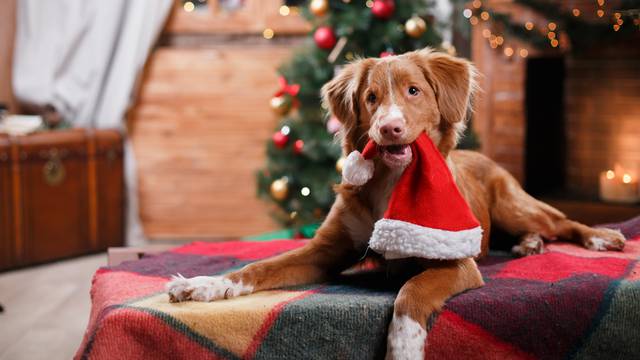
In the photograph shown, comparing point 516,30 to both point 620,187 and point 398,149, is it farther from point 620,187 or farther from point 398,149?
point 398,149

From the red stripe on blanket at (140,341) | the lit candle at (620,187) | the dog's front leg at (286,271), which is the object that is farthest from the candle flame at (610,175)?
the red stripe on blanket at (140,341)

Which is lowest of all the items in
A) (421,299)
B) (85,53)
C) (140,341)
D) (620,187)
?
(620,187)

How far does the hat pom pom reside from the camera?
1.79m

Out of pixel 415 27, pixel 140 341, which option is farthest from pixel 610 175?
pixel 140 341

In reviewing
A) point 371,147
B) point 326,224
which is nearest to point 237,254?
point 326,224

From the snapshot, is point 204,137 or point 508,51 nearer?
point 508,51

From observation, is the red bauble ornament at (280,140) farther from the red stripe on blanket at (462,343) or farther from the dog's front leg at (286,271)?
the red stripe on blanket at (462,343)

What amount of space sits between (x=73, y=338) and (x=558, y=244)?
175cm

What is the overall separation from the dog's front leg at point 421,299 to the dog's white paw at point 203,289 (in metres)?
0.38

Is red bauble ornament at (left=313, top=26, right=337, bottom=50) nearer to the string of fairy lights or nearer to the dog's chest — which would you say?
the string of fairy lights

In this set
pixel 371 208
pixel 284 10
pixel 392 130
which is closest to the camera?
pixel 392 130

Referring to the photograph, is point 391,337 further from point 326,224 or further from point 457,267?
point 326,224

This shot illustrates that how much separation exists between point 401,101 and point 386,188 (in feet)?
0.77

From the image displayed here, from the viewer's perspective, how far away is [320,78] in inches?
155
